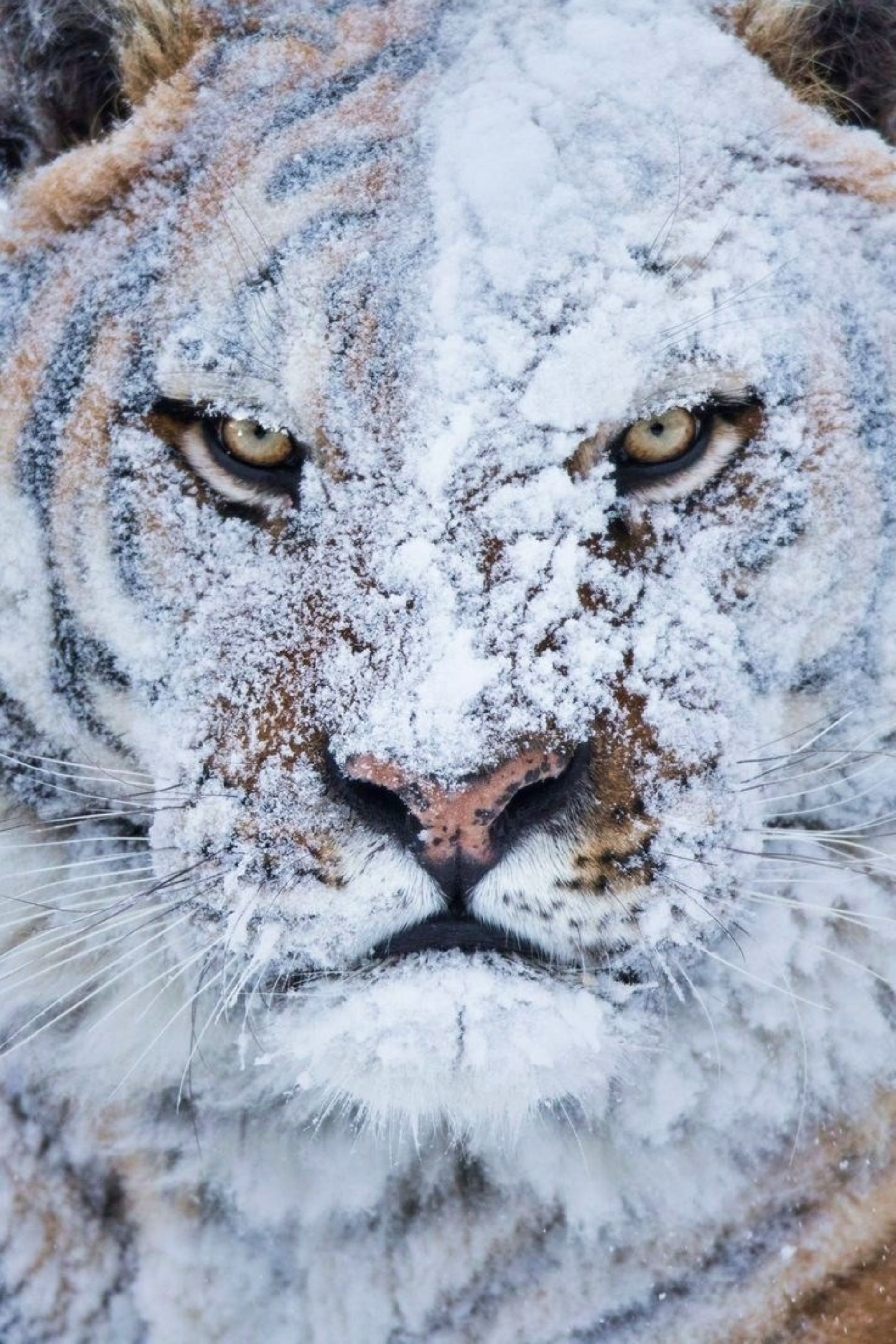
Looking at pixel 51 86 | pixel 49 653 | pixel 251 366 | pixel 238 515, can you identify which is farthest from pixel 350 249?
pixel 49 653

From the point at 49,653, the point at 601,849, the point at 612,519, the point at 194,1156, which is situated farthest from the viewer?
the point at 194,1156

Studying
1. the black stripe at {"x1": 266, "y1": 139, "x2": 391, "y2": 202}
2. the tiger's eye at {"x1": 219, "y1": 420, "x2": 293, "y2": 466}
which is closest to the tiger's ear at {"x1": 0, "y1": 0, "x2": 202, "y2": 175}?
the black stripe at {"x1": 266, "y1": 139, "x2": 391, "y2": 202}

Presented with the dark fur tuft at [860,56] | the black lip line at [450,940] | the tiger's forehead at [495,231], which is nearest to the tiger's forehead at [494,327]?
the tiger's forehead at [495,231]

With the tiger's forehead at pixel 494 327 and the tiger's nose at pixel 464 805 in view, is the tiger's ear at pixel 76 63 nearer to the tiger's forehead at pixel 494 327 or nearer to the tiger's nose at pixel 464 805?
the tiger's forehead at pixel 494 327

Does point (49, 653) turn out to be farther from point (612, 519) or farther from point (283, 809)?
point (612, 519)

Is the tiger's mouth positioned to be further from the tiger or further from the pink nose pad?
the pink nose pad

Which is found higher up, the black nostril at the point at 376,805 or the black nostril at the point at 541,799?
the black nostril at the point at 541,799
